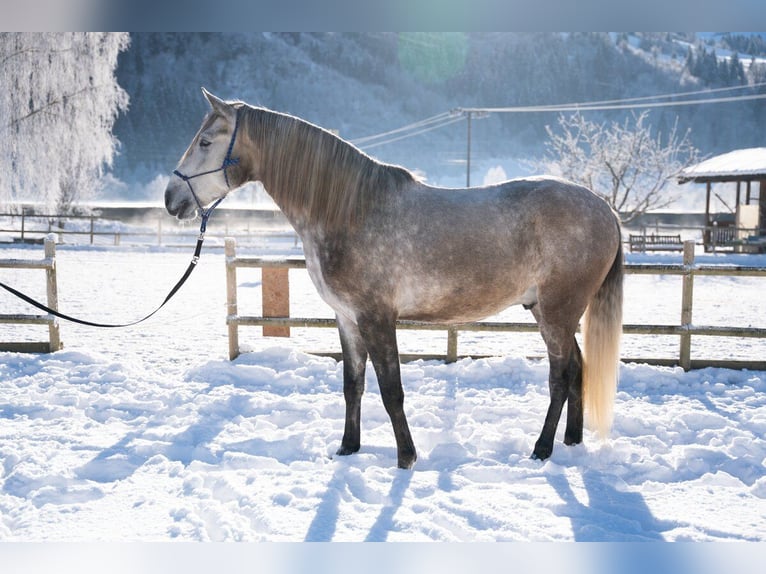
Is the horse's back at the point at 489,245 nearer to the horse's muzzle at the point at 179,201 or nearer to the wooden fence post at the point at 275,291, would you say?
the horse's muzzle at the point at 179,201

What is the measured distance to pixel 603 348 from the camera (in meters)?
3.44

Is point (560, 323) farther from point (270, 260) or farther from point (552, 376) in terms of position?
point (270, 260)

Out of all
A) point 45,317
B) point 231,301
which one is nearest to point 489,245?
point 231,301

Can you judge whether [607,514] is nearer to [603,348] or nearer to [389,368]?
[603,348]

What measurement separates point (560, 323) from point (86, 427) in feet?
9.78

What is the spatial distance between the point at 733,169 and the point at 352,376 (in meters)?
22.0

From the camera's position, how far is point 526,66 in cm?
9312

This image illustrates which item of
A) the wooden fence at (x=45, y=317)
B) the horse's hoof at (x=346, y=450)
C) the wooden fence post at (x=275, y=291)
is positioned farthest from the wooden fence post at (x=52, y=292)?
the horse's hoof at (x=346, y=450)

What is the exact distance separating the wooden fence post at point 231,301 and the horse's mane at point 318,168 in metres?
2.23

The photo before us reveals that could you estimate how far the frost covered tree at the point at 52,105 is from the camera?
38.4ft

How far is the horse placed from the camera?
3.09 m

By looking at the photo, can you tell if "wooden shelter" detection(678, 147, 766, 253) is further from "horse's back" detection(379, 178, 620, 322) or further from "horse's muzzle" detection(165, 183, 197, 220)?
"horse's muzzle" detection(165, 183, 197, 220)

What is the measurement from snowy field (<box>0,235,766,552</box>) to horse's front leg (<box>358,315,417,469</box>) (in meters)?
0.12
